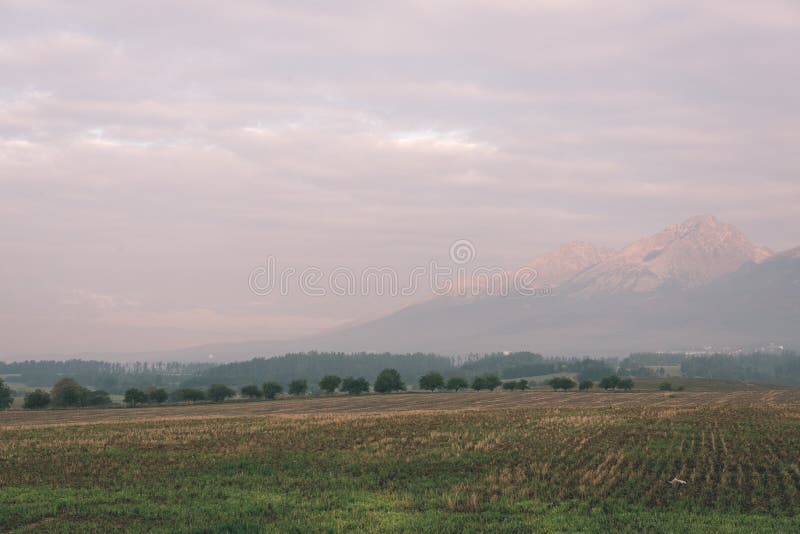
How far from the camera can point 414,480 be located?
3494 centimetres

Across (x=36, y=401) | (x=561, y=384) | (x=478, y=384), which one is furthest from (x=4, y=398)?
(x=561, y=384)

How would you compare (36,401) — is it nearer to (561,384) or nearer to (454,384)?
(454,384)

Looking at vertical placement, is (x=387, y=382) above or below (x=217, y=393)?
above

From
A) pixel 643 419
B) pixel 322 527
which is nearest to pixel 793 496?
pixel 322 527

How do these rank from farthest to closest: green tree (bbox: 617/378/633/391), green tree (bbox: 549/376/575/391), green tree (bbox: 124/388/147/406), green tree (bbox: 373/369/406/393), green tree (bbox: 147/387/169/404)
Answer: green tree (bbox: 549/376/575/391) < green tree (bbox: 617/378/633/391) < green tree (bbox: 373/369/406/393) < green tree (bbox: 147/387/169/404) < green tree (bbox: 124/388/147/406)

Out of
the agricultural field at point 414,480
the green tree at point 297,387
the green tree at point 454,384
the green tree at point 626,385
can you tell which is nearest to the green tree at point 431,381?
the green tree at point 454,384

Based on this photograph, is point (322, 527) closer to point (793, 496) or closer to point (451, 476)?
point (451, 476)

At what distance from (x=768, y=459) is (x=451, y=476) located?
1789 cm

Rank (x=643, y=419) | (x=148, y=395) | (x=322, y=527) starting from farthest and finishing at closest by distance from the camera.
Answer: (x=148, y=395) → (x=643, y=419) → (x=322, y=527)

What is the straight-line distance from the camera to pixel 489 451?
43594 millimetres

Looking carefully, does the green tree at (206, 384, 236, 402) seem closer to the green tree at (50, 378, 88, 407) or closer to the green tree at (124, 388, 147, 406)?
the green tree at (124, 388, 147, 406)

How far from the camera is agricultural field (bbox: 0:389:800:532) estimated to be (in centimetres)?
2666

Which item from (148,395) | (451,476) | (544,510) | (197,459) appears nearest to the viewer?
(544,510)

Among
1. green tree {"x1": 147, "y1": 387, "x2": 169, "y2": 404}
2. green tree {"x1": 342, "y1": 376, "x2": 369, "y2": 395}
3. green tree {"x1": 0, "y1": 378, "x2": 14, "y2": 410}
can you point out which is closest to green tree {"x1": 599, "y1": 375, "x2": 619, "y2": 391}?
green tree {"x1": 342, "y1": 376, "x2": 369, "y2": 395}
